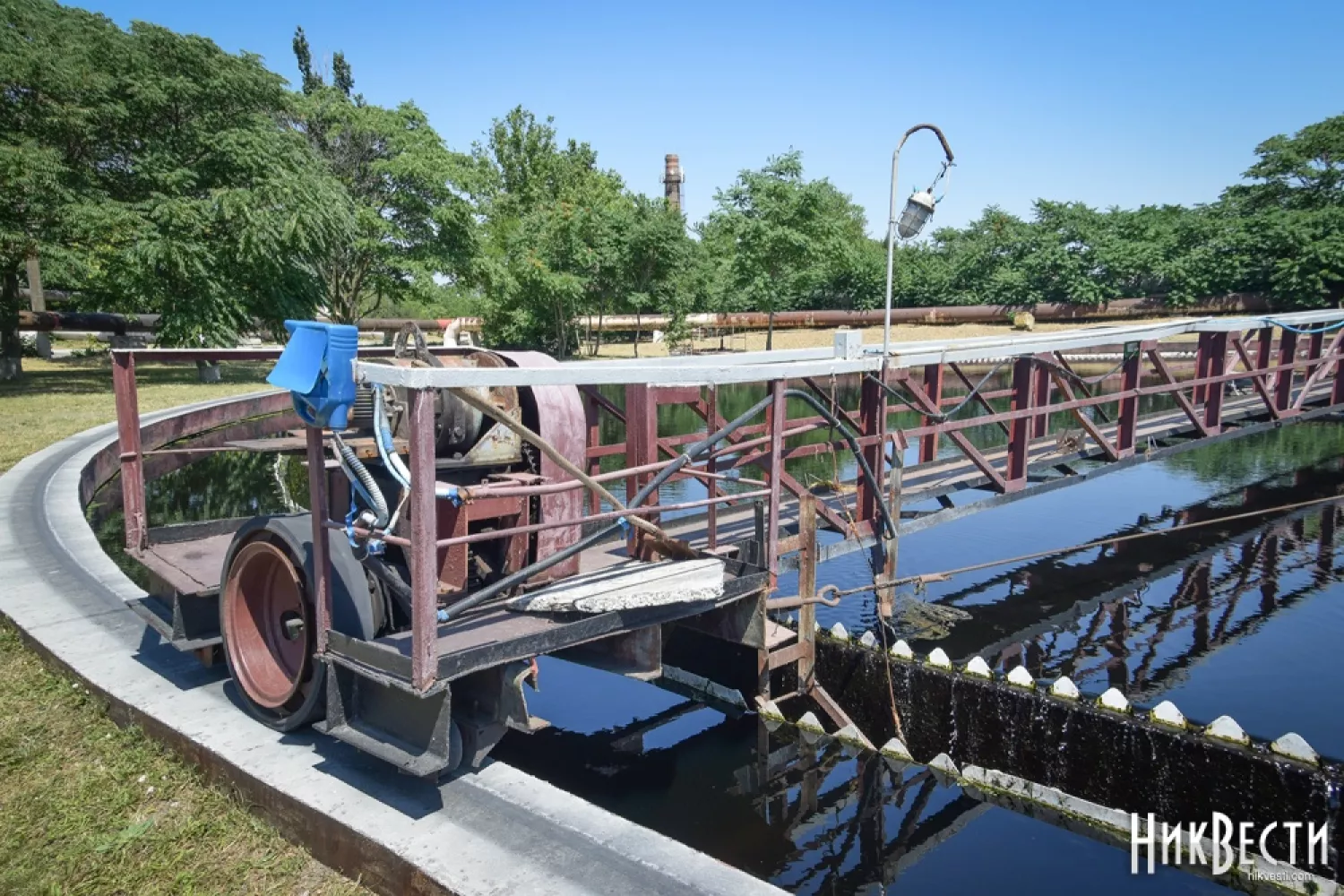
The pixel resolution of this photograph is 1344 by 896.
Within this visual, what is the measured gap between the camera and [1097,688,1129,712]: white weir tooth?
236 inches

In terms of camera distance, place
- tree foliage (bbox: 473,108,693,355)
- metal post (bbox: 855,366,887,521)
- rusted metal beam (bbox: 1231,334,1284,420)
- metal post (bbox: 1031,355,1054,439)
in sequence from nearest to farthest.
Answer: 1. metal post (bbox: 855,366,887,521)
2. metal post (bbox: 1031,355,1054,439)
3. rusted metal beam (bbox: 1231,334,1284,420)
4. tree foliage (bbox: 473,108,693,355)

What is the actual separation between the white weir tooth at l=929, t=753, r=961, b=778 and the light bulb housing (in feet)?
14.2

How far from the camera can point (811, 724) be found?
279 inches

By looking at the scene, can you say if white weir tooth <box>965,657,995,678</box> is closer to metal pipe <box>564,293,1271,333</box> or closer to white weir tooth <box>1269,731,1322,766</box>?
white weir tooth <box>1269,731,1322,766</box>

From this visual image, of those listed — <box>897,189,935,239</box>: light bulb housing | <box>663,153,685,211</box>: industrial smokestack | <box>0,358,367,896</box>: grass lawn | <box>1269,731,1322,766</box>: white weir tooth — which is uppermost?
<box>663,153,685,211</box>: industrial smokestack

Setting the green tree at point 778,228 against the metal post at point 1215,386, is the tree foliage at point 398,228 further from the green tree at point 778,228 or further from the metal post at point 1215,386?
the metal post at point 1215,386

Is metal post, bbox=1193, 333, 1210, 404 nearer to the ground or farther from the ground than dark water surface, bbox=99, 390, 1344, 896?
farther from the ground

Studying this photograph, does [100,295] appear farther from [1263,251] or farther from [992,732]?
[1263,251]

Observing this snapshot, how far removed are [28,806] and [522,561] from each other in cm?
272

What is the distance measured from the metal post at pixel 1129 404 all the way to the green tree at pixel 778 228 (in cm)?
2072

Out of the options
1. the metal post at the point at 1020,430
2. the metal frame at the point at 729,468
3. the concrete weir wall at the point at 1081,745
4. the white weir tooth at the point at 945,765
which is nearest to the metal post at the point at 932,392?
the metal frame at the point at 729,468

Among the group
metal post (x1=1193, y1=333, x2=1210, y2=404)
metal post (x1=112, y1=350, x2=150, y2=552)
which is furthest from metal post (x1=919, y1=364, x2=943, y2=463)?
metal post (x1=112, y1=350, x2=150, y2=552)

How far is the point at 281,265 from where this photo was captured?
83.4 ft

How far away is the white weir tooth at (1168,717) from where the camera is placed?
5.78 meters
